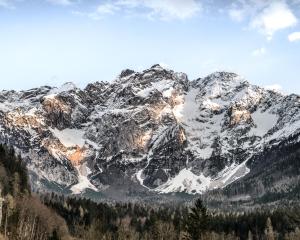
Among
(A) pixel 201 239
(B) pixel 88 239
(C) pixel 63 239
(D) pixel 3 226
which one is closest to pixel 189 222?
(A) pixel 201 239

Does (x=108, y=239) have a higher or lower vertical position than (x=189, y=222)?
lower

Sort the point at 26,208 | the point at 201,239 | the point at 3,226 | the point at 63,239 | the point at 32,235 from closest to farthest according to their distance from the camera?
the point at 201,239, the point at 3,226, the point at 32,235, the point at 63,239, the point at 26,208

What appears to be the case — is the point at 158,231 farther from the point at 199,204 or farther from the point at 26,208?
the point at 199,204

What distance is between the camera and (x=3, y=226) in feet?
490

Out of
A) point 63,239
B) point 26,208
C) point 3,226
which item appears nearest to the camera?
point 3,226

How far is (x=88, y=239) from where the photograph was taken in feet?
625

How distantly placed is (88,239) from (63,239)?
57.5ft

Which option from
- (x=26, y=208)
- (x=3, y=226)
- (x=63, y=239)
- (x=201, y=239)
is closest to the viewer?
(x=201, y=239)

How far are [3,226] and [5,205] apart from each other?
55.6 ft

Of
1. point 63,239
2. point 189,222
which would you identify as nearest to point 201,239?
point 189,222

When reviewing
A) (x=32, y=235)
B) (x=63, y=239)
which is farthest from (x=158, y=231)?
(x=32, y=235)

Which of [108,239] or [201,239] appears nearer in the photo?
[201,239]

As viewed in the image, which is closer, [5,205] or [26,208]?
[5,205]

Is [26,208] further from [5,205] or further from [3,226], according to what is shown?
[3,226]
